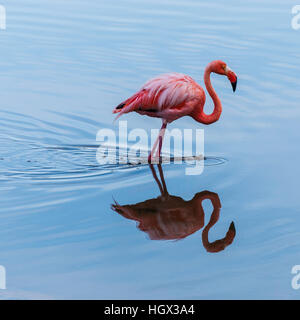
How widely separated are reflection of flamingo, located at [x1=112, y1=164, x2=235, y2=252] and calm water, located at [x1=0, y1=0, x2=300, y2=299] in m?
0.02

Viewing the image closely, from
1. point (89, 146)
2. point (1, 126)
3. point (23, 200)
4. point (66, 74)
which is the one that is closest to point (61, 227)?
point (23, 200)

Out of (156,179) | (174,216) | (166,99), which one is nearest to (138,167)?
(156,179)

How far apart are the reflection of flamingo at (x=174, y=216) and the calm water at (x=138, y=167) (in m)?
0.02

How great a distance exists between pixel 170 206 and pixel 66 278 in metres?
1.64

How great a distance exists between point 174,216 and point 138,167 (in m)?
1.27

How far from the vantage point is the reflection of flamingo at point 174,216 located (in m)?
6.10

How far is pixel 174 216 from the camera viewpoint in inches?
255

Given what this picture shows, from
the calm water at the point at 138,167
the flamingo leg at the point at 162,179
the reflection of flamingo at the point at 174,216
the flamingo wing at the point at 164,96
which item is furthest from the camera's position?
the flamingo wing at the point at 164,96

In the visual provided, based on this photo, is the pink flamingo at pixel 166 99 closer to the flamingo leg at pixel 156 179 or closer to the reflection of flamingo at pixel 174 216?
the flamingo leg at pixel 156 179

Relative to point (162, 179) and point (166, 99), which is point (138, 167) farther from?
point (166, 99)

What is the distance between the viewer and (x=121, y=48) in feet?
37.9

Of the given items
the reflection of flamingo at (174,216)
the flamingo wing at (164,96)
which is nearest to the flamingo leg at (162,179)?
the reflection of flamingo at (174,216)

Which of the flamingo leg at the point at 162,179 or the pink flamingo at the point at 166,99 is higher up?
the pink flamingo at the point at 166,99

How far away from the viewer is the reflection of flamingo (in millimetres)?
6102
